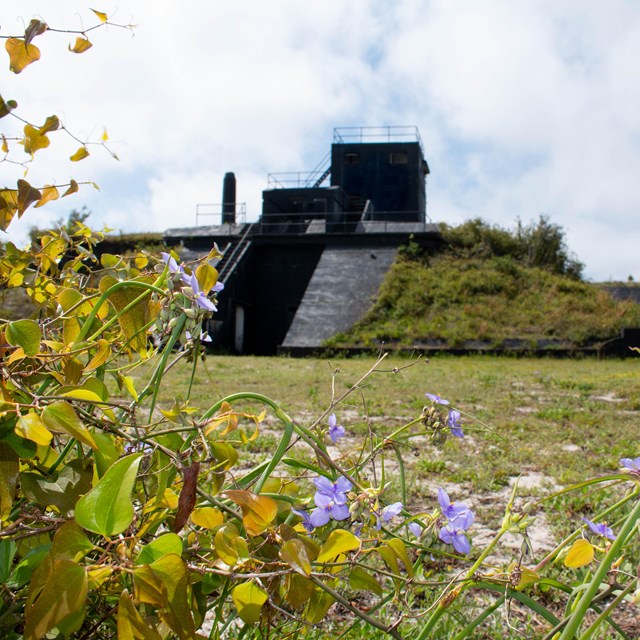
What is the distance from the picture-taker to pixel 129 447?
925 mm

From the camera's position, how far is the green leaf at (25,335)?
0.80 metres

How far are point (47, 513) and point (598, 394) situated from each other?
669cm

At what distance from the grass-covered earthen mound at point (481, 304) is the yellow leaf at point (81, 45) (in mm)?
12291

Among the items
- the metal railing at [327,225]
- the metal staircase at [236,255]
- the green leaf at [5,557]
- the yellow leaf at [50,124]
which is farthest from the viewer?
the metal railing at [327,225]

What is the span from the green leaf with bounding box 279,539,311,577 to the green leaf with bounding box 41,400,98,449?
0.21 metres

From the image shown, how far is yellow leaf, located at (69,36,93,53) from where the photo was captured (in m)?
1.05

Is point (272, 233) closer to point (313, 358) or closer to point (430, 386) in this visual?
point (313, 358)

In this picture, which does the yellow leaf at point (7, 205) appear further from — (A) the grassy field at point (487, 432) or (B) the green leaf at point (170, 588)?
(B) the green leaf at point (170, 588)

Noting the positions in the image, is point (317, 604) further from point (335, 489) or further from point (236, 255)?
point (236, 255)

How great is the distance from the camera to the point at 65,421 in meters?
0.64

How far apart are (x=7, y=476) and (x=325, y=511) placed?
0.37m

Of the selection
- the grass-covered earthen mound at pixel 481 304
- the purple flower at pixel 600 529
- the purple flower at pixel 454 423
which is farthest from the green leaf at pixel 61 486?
the grass-covered earthen mound at pixel 481 304

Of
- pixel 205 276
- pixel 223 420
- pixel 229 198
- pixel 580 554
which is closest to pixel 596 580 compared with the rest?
pixel 580 554

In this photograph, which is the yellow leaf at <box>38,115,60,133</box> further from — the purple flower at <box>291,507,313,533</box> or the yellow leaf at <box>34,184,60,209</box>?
the purple flower at <box>291,507,313,533</box>
